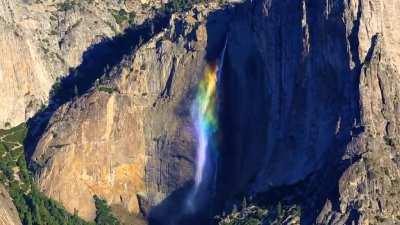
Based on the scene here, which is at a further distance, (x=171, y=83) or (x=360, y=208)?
(x=171, y=83)

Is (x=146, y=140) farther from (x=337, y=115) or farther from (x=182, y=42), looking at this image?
(x=337, y=115)

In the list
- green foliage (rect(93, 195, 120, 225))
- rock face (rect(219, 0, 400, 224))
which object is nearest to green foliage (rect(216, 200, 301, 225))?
rock face (rect(219, 0, 400, 224))

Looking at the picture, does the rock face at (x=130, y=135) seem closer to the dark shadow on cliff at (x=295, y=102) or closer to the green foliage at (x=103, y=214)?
the green foliage at (x=103, y=214)

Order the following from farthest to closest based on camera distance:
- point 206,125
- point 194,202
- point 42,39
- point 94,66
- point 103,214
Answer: point 94,66, point 42,39, point 206,125, point 194,202, point 103,214

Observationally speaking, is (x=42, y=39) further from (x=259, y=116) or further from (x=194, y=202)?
(x=259, y=116)

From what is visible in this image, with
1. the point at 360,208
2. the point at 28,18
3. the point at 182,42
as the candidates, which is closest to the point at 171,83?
the point at 182,42

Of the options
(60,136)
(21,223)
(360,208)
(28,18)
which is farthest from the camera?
(28,18)

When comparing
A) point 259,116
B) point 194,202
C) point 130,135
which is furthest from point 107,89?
point 259,116
